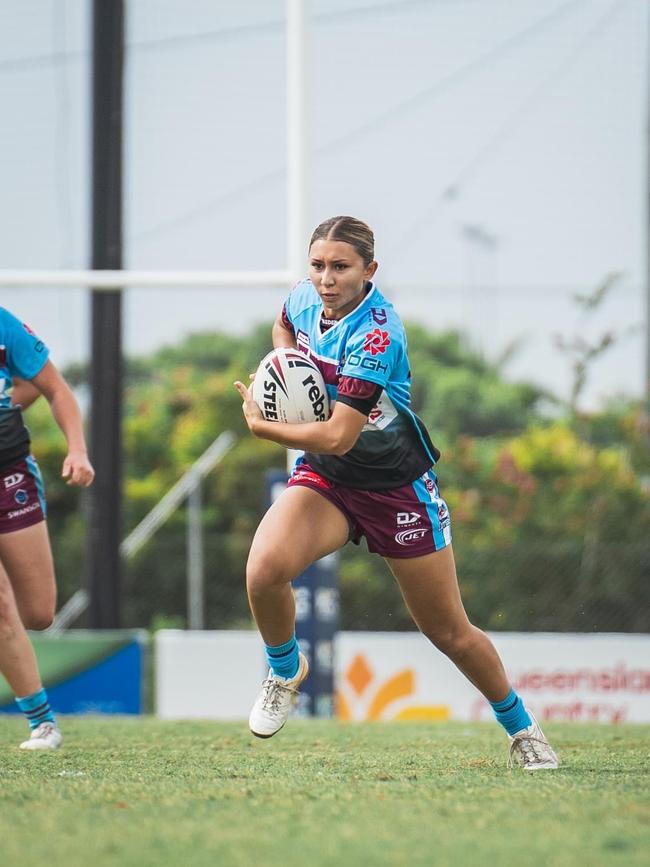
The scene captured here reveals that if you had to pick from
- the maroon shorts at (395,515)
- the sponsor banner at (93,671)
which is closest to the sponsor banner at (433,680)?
the sponsor banner at (93,671)

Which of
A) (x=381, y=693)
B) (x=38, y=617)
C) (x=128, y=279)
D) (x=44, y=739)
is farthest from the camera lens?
(x=381, y=693)

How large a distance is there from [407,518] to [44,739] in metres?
1.80

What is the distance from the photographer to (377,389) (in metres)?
4.16

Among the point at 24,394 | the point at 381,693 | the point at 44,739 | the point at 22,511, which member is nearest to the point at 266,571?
the point at 22,511

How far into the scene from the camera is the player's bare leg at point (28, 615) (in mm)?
5141

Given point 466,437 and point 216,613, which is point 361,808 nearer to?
point 216,613

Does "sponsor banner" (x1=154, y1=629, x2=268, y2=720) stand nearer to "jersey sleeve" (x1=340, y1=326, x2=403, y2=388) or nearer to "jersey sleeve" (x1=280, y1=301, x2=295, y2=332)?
"jersey sleeve" (x1=280, y1=301, x2=295, y2=332)

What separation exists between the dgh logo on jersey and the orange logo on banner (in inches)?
232

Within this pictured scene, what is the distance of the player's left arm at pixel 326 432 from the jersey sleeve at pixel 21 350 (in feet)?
4.82

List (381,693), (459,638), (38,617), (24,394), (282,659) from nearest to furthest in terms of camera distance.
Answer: (459,638), (282,659), (38,617), (24,394), (381,693)

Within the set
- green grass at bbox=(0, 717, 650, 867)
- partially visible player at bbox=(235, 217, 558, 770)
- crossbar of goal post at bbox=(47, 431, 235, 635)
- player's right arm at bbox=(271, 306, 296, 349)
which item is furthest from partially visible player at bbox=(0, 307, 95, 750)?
crossbar of goal post at bbox=(47, 431, 235, 635)

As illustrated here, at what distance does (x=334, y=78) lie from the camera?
43.8 feet

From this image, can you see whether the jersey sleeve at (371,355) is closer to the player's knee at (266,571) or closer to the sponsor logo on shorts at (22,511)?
the player's knee at (266,571)

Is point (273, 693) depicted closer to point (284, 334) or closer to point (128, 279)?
point (284, 334)
